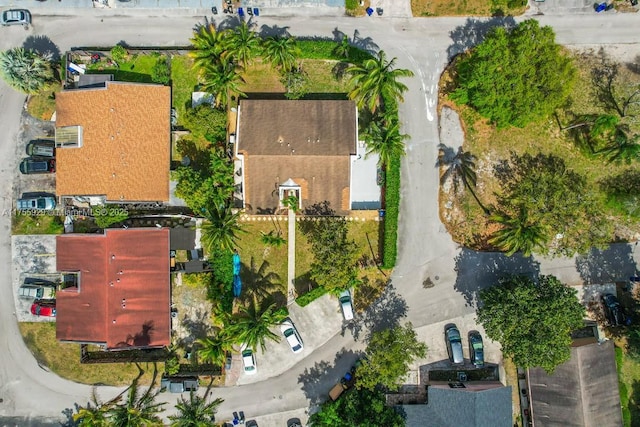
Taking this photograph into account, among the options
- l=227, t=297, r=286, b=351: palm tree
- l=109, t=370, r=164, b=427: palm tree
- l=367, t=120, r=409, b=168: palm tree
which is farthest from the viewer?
l=367, t=120, r=409, b=168: palm tree

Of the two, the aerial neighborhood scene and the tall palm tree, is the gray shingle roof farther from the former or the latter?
the tall palm tree

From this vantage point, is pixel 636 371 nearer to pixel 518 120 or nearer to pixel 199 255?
pixel 518 120

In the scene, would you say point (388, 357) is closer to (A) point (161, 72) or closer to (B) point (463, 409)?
(B) point (463, 409)

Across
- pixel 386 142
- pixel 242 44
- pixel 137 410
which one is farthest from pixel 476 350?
pixel 242 44

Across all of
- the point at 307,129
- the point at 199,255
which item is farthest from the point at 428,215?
the point at 199,255

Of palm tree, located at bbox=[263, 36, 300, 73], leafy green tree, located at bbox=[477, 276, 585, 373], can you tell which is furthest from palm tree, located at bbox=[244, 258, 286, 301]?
palm tree, located at bbox=[263, 36, 300, 73]
